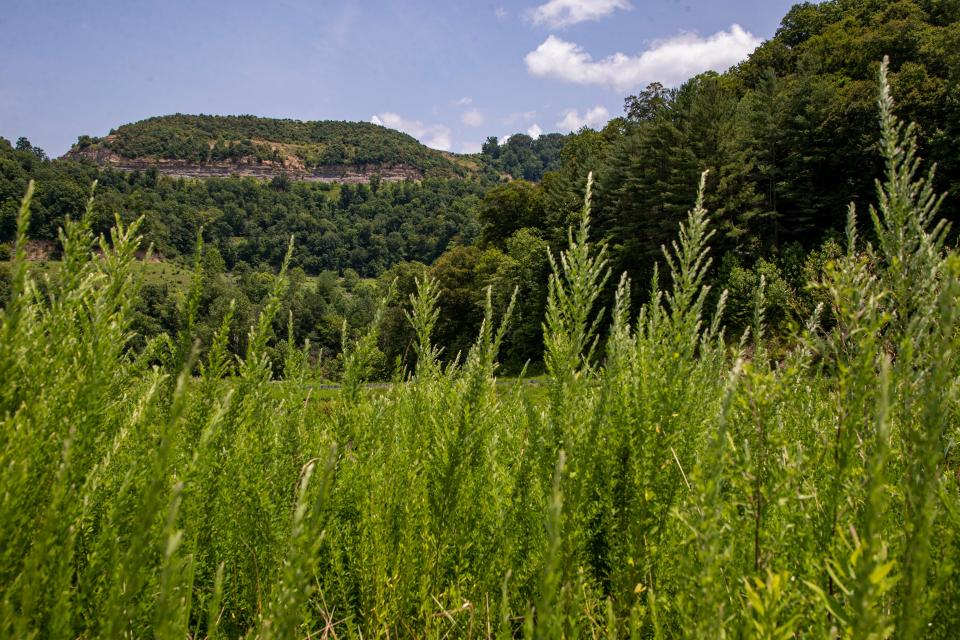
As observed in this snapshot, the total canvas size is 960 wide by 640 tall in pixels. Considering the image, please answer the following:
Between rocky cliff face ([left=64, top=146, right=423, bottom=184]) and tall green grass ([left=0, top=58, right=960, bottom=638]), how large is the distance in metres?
200

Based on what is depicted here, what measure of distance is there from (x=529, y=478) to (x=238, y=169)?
208 m

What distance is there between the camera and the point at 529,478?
2.44m

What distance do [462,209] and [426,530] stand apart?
15142 centimetres

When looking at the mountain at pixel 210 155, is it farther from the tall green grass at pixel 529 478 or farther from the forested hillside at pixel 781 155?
the tall green grass at pixel 529 478

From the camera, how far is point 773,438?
150cm

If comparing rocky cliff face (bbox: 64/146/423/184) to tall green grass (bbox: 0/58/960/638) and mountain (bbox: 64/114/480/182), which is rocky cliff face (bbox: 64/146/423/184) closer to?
mountain (bbox: 64/114/480/182)

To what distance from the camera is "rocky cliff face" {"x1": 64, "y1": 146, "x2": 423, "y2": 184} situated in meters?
174

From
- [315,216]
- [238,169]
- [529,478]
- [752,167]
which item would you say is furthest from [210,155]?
[529,478]

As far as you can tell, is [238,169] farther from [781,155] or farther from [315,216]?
[781,155]

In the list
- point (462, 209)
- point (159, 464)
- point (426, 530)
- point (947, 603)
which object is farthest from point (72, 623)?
point (462, 209)

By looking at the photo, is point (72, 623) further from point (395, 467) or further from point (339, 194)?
point (339, 194)

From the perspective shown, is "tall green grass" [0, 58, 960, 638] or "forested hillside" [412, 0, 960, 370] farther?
"forested hillside" [412, 0, 960, 370]

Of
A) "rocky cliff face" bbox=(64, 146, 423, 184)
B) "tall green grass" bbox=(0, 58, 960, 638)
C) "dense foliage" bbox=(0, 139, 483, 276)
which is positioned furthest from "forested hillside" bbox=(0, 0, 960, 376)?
"rocky cliff face" bbox=(64, 146, 423, 184)

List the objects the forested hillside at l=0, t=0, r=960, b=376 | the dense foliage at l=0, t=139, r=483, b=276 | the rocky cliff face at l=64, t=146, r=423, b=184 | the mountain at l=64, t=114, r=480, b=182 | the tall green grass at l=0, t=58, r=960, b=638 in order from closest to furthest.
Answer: the tall green grass at l=0, t=58, r=960, b=638 < the forested hillside at l=0, t=0, r=960, b=376 < the dense foliage at l=0, t=139, r=483, b=276 < the rocky cliff face at l=64, t=146, r=423, b=184 < the mountain at l=64, t=114, r=480, b=182
